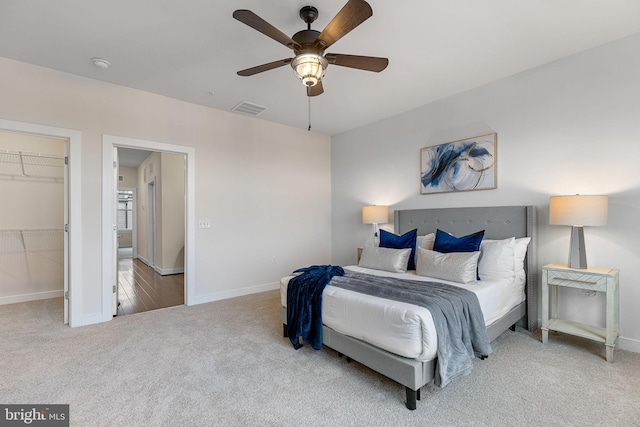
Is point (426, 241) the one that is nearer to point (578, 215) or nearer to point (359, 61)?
point (578, 215)

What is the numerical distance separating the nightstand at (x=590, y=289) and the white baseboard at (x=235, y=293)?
3.61 metres

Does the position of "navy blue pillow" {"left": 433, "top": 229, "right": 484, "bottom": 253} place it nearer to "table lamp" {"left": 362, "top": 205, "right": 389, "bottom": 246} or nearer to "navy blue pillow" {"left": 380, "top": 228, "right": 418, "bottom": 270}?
"navy blue pillow" {"left": 380, "top": 228, "right": 418, "bottom": 270}

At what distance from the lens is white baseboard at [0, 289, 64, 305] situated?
4.16 m

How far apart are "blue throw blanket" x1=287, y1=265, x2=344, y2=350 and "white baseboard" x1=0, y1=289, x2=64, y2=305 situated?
412 cm

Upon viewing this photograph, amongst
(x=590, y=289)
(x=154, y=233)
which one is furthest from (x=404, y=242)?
(x=154, y=233)

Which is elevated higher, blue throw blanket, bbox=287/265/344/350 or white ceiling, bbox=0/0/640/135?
white ceiling, bbox=0/0/640/135

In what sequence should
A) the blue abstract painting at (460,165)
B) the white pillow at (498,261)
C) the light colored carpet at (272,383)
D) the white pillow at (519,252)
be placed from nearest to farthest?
the light colored carpet at (272,383)
the white pillow at (498,261)
the white pillow at (519,252)
the blue abstract painting at (460,165)

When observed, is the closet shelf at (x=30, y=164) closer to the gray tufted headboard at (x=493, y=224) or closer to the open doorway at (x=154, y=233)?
the open doorway at (x=154, y=233)

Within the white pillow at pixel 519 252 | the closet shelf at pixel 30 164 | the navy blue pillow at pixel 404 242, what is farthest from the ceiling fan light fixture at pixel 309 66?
the closet shelf at pixel 30 164

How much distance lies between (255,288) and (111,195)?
2353 mm

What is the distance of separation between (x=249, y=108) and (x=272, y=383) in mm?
3533

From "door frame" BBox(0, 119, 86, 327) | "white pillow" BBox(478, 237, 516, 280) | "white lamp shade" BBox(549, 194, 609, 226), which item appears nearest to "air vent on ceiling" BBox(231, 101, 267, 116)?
"door frame" BBox(0, 119, 86, 327)

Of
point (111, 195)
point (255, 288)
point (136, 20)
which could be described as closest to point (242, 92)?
point (136, 20)

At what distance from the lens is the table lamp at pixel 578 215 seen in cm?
252
